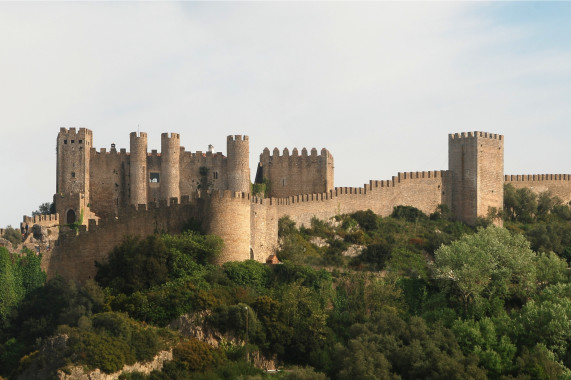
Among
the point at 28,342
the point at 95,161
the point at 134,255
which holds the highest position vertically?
the point at 95,161

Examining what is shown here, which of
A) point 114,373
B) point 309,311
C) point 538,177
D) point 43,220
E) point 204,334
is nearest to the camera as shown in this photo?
point 114,373

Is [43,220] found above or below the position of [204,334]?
above

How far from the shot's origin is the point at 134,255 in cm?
5200

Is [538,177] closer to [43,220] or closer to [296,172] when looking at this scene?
[296,172]

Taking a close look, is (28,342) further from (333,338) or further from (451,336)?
(451,336)

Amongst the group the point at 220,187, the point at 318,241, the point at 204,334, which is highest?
the point at 220,187

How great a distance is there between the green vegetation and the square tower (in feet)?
26.5

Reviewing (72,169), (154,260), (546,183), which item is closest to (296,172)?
(72,169)

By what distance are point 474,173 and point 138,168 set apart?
18604 mm

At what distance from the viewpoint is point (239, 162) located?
206 feet

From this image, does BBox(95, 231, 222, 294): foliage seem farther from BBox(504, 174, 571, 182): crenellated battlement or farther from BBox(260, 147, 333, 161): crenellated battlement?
BBox(504, 174, 571, 182): crenellated battlement

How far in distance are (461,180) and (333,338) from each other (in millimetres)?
19776

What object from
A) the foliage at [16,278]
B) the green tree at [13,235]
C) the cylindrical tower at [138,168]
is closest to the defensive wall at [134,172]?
the cylindrical tower at [138,168]

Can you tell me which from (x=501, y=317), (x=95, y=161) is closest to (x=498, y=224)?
(x=501, y=317)
